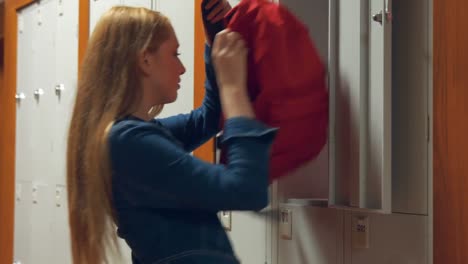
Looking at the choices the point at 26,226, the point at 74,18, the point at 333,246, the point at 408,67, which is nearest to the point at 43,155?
the point at 26,226

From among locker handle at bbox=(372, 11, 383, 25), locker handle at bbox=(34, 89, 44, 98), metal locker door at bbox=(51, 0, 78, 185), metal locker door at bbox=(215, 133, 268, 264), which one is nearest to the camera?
locker handle at bbox=(372, 11, 383, 25)

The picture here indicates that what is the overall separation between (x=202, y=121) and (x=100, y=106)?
A: 15.3 inches

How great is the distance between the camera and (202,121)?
167cm

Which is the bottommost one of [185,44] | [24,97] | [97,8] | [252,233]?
[252,233]

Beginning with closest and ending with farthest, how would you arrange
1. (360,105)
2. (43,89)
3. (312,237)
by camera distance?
(360,105) < (312,237) < (43,89)

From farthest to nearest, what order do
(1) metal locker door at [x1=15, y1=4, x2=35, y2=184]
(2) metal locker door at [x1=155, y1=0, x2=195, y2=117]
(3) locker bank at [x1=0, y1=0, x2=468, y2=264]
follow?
1. (1) metal locker door at [x1=15, y1=4, x2=35, y2=184]
2. (2) metal locker door at [x1=155, y1=0, x2=195, y2=117]
3. (3) locker bank at [x1=0, y1=0, x2=468, y2=264]

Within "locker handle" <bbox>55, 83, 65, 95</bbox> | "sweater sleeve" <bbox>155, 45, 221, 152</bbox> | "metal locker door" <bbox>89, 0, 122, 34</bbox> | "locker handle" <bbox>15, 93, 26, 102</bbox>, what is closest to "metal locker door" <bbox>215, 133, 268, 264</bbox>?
"sweater sleeve" <bbox>155, 45, 221, 152</bbox>

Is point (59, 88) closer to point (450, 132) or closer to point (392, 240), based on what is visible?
point (392, 240)

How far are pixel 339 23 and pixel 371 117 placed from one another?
30 cm

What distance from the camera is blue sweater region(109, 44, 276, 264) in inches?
47.3

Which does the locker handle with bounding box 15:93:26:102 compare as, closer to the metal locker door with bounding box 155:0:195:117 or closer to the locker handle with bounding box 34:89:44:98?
the locker handle with bounding box 34:89:44:98

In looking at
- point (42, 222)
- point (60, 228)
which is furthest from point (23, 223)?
point (60, 228)

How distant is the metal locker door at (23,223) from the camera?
4074mm

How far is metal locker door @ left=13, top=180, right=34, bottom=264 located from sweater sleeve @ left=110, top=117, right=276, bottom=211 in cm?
303
